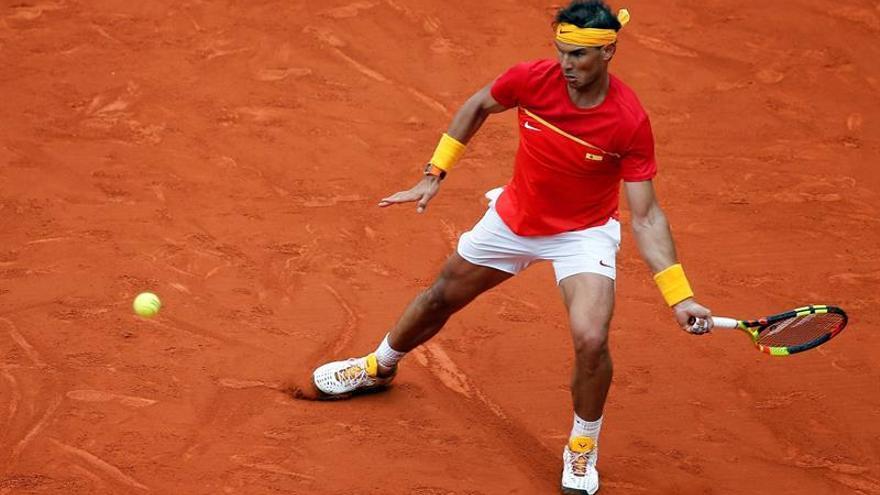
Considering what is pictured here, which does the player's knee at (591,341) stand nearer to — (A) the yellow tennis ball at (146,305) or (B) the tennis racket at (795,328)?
(B) the tennis racket at (795,328)

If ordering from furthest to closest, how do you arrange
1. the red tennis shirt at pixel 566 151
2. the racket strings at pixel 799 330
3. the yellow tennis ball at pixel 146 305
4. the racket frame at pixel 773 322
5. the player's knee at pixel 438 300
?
1. the yellow tennis ball at pixel 146 305
2. the player's knee at pixel 438 300
3. the racket strings at pixel 799 330
4. the red tennis shirt at pixel 566 151
5. the racket frame at pixel 773 322

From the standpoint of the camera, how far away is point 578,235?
702 centimetres

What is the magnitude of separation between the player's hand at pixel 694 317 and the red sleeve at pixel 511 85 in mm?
1372

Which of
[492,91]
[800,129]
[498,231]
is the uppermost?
[492,91]

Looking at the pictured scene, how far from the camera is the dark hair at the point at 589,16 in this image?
6664 mm

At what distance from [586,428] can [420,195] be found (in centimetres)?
144

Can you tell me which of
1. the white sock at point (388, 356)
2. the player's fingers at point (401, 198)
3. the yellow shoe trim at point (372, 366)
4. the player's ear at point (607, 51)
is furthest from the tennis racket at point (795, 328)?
the yellow shoe trim at point (372, 366)

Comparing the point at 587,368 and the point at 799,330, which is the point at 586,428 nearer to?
the point at 587,368

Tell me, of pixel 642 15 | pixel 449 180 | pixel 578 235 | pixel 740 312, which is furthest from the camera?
pixel 642 15

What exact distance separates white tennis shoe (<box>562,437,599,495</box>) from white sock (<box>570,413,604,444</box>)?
0.02 m

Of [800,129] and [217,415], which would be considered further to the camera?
[800,129]

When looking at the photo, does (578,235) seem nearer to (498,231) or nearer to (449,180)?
(498,231)

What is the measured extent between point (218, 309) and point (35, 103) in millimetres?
3245

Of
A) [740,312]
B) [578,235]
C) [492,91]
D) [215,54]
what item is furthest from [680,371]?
[215,54]
